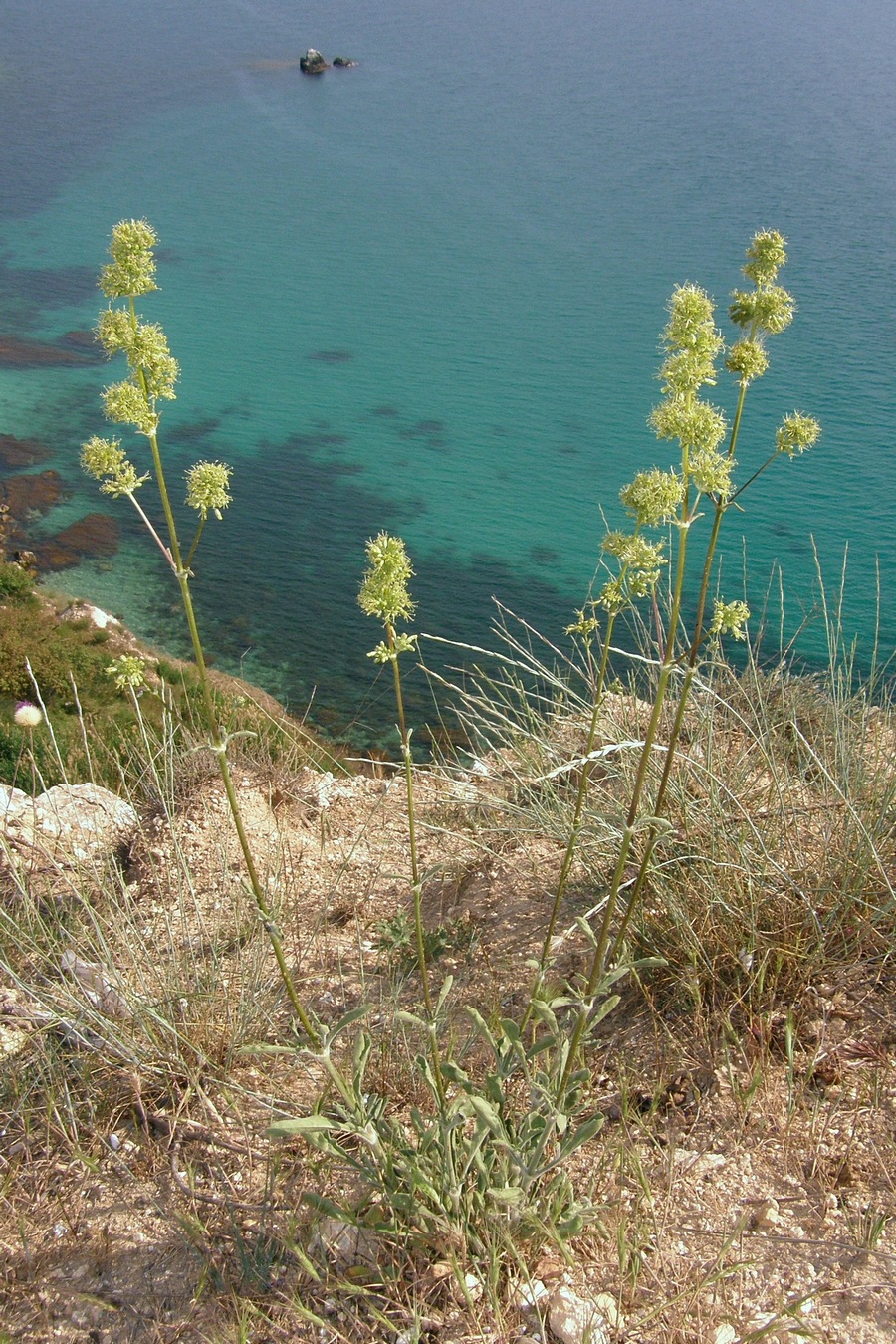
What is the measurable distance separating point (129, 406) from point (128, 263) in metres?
0.42

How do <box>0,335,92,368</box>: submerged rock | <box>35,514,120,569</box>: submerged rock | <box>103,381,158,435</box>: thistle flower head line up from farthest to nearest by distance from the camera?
<box>0,335,92,368</box>: submerged rock < <box>35,514,120,569</box>: submerged rock < <box>103,381,158,435</box>: thistle flower head

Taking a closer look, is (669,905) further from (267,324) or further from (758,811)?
(267,324)

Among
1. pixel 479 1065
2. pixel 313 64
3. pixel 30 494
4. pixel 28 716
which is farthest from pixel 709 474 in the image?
pixel 313 64

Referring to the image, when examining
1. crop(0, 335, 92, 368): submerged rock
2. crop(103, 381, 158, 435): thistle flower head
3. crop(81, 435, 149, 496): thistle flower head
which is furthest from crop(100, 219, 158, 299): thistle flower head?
crop(0, 335, 92, 368): submerged rock

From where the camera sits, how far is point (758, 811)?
4016mm

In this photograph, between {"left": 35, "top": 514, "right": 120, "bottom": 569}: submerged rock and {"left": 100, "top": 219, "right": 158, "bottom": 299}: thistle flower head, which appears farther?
{"left": 35, "top": 514, "right": 120, "bottom": 569}: submerged rock

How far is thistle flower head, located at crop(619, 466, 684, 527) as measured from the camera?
228cm

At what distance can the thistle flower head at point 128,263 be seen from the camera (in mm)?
2490

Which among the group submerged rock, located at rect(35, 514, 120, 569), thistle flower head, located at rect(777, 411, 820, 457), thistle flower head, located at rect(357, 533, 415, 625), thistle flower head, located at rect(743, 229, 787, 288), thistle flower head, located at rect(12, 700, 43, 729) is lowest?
submerged rock, located at rect(35, 514, 120, 569)

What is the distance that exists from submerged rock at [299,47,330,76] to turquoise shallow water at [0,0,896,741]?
1.20 meters

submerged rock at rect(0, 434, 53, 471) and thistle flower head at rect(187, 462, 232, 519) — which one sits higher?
thistle flower head at rect(187, 462, 232, 519)

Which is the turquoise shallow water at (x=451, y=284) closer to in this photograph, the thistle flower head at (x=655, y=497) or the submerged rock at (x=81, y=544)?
the submerged rock at (x=81, y=544)

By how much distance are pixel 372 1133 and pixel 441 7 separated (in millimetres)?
61982

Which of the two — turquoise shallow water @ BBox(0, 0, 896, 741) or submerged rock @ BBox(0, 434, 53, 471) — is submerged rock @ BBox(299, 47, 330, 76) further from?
submerged rock @ BBox(0, 434, 53, 471)
